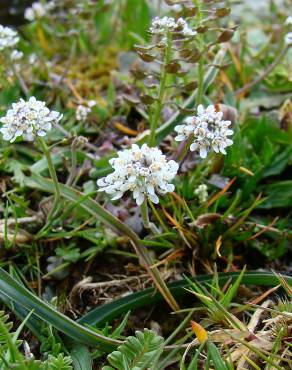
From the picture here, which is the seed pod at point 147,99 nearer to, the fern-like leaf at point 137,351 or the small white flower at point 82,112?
the small white flower at point 82,112

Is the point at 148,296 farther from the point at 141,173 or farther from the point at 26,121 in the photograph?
the point at 26,121

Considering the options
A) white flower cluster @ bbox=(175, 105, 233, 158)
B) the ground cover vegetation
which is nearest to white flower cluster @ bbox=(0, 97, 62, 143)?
the ground cover vegetation

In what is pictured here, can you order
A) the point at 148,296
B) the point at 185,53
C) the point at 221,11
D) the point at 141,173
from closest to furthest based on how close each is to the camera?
the point at 141,173, the point at 148,296, the point at 185,53, the point at 221,11

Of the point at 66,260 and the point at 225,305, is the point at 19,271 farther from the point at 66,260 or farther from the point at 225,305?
the point at 225,305

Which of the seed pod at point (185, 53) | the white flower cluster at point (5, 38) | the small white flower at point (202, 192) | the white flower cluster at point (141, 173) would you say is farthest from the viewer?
the white flower cluster at point (5, 38)

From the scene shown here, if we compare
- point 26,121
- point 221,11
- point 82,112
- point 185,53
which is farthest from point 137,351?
point 221,11

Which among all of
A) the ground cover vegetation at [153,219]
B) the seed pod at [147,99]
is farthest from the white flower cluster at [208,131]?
the seed pod at [147,99]
